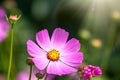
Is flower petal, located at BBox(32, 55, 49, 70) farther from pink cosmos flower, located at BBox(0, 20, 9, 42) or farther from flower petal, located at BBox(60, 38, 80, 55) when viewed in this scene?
pink cosmos flower, located at BBox(0, 20, 9, 42)

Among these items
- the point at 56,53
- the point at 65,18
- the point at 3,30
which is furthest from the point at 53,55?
the point at 65,18

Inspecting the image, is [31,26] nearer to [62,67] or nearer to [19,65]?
[19,65]

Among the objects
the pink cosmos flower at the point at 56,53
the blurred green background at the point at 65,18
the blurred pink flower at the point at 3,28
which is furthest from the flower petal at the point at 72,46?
the blurred green background at the point at 65,18

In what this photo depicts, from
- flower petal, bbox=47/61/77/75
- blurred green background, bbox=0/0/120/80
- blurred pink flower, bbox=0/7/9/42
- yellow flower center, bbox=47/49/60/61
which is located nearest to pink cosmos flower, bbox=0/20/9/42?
blurred pink flower, bbox=0/7/9/42

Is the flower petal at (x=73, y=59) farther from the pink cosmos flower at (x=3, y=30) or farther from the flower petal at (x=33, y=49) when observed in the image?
the pink cosmos flower at (x=3, y=30)

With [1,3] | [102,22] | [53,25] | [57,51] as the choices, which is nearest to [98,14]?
[102,22]

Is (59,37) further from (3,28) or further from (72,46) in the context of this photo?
(3,28)

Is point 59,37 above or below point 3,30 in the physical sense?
above
